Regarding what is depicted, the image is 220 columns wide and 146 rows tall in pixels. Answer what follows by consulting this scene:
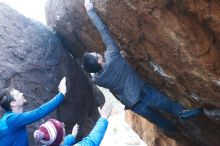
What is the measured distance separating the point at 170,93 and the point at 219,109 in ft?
3.32

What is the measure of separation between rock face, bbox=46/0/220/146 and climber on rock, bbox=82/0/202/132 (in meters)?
0.13

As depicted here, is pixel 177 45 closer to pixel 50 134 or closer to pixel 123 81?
Result: pixel 123 81

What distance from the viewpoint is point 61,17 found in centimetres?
775

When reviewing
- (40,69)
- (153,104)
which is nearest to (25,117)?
(153,104)

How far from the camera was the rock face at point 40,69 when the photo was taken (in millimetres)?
7531

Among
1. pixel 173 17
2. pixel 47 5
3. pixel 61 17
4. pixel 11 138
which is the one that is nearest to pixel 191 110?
pixel 173 17

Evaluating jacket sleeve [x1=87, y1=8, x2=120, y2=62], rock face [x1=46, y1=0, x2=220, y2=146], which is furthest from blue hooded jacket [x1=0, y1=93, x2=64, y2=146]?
rock face [x1=46, y1=0, x2=220, y2=146]

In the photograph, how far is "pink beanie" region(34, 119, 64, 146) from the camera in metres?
5.15

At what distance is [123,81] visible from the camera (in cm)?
607

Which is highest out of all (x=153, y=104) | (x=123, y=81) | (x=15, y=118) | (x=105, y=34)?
(x=105, y=34)

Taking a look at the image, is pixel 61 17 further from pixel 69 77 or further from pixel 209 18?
pixel 209 18

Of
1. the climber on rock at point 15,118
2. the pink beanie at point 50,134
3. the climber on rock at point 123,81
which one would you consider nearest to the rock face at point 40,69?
the climber on rock at point 15,118

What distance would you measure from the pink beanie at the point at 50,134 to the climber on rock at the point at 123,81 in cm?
107

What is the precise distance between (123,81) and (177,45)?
150 centimetres
